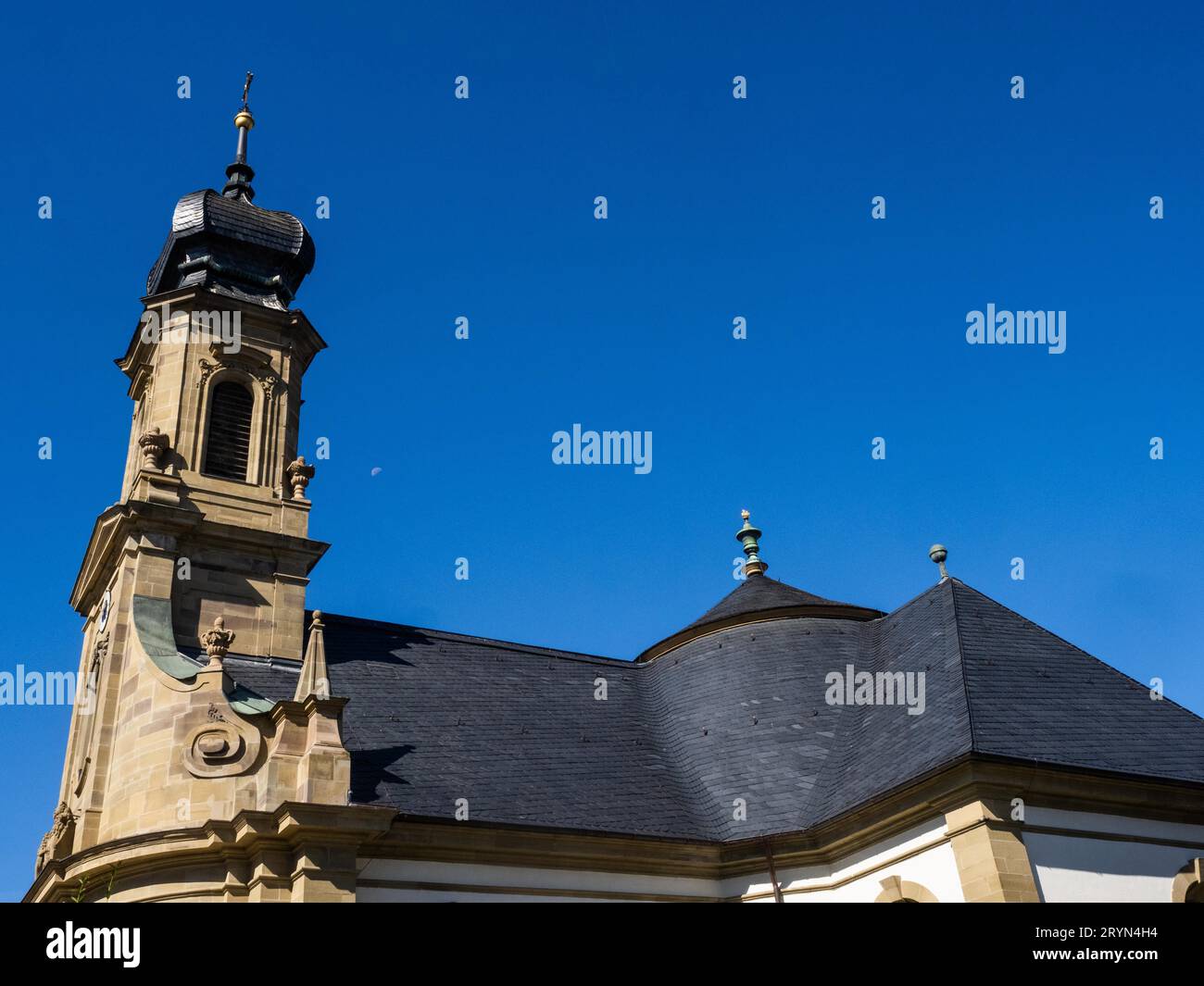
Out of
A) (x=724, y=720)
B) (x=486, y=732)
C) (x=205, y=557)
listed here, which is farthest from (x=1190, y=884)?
(x=205, y=557)

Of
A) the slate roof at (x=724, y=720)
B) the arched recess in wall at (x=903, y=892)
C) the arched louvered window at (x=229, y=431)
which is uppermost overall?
the arched louvered window at (x=229, y=431)

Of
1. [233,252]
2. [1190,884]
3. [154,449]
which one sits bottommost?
[1190,884]

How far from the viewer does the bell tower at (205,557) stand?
20.7 metres

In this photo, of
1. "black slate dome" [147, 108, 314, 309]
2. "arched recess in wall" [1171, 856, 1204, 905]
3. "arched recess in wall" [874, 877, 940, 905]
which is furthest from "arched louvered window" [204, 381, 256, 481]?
"arched recess in wall" [1171, 856, 1204, 905]

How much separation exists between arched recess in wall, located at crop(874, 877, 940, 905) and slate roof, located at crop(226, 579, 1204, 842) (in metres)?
1.50

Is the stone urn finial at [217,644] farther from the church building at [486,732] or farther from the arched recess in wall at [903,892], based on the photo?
the arched recess in wall at [903,892]

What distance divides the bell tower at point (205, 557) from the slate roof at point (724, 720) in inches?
58.9

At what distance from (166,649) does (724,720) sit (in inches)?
465

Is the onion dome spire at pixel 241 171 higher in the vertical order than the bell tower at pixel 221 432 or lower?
higher

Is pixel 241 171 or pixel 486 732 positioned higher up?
pixel 241 171

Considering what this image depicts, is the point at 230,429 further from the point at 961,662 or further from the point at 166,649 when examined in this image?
the point at 961,662

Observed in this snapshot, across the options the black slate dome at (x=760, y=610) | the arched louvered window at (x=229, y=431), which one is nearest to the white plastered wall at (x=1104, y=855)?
the black slate dome at (x=760, y=610)

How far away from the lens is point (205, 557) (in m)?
26.6
